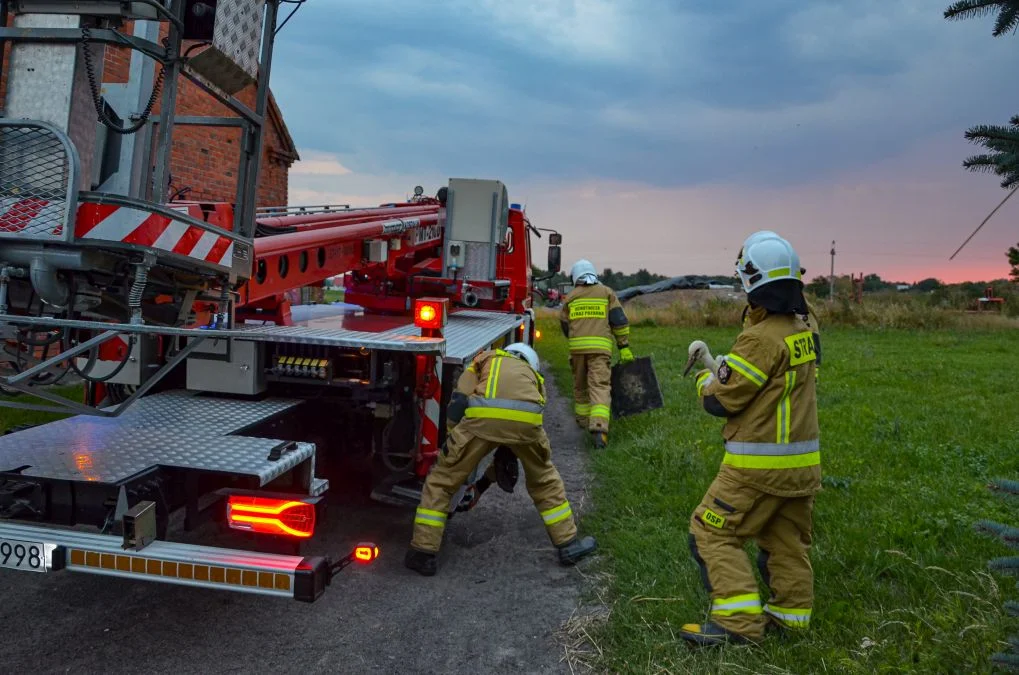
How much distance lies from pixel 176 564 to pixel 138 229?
1291mm

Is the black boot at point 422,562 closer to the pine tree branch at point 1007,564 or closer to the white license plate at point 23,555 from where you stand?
the white license plate at point 23,555

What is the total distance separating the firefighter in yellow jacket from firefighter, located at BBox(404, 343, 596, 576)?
115 centimetres

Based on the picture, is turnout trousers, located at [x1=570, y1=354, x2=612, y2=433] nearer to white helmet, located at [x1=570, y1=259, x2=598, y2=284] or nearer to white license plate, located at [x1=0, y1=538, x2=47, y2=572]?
white helmet, located at [x1=570, y1=259, x2=598, y2=284]

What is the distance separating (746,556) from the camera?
3.32 meters

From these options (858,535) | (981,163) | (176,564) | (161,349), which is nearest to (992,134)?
(981,163)

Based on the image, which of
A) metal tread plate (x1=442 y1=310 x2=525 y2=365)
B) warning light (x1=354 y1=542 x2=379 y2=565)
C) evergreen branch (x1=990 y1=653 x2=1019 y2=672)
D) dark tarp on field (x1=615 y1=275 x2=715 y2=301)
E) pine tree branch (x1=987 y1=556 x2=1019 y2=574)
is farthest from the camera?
dark tarp on field (x1=615 y1=275 x2=715 y2=301)

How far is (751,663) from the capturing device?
3.08m

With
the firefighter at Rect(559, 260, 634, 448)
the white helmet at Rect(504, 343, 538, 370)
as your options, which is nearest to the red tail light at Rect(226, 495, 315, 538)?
the white helmet at Rect(504, 343, 538, 370)

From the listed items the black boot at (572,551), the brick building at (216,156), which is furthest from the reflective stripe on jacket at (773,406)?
the brick building at (216,156)

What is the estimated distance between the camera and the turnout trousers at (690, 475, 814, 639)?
3234mm

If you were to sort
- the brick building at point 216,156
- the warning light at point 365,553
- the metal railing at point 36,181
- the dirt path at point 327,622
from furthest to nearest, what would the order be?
1. the brick building at point 216,156
2. the dirt path at point 327,622
3. the warning light at point 365,553
4. the metal railing at point 36,181

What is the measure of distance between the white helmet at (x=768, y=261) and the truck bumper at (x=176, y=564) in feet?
7.21

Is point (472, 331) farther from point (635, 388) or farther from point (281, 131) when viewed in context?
point (281, 131)

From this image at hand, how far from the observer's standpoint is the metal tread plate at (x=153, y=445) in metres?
3.21
